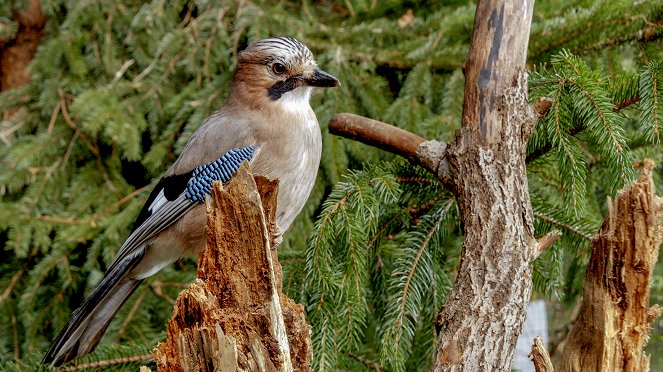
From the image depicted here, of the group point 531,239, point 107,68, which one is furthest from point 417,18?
point 531,239

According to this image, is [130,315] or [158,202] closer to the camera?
[158,202]

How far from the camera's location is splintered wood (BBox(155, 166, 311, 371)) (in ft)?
4.61

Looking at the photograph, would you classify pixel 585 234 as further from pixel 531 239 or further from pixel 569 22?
pixel 569 22

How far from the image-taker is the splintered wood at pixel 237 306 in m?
1.40

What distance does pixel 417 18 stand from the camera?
3215mm

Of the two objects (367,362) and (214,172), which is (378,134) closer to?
(214,172)

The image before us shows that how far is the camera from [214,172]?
2361 millimetres

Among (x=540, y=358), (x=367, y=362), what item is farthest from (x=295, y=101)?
(x=540, y=358)

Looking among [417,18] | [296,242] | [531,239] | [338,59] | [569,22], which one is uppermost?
[417,18]

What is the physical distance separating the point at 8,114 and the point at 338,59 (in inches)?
60.7

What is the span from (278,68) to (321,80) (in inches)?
7.1

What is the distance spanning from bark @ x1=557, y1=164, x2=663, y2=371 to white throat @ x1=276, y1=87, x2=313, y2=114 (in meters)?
1.18

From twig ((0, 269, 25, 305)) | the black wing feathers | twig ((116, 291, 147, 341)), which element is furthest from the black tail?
twig ((0, 269, 25, 305))

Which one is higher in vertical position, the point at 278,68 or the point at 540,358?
the point at 278,68
